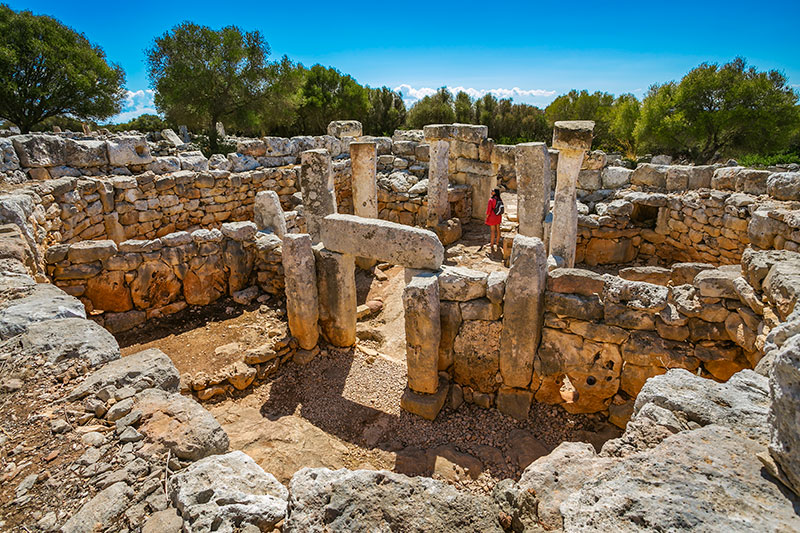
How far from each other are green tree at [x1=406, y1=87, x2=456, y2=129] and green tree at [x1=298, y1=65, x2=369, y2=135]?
311 cm

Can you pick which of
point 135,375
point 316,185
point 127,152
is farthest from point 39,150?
point 135,375

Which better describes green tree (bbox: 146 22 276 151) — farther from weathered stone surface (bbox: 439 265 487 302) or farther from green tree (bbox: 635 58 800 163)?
green tree (bbox: 635 58 800 163)

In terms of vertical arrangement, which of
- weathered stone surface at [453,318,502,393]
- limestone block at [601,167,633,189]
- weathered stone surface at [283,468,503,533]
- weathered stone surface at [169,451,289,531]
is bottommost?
weathered stone surface at [453,318,502,393]

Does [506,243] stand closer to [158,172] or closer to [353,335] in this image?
[353,335]

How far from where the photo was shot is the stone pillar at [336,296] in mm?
6512

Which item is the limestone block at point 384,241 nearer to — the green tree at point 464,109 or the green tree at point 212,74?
the green tree at point 212,74

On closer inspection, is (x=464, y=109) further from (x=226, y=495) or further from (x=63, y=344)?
(x=226, y=495)

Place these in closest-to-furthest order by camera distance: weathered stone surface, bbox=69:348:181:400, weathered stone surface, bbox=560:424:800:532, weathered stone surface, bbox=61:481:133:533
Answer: weathered stone surface, bbox=560:424:800:532, weathered stone surface, bbox=61:481:133:533, weathered stone surface, bbox=69:348:181:400

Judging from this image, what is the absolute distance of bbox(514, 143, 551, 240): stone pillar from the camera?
884 centimetres

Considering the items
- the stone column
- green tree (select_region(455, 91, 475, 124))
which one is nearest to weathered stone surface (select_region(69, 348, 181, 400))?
the stone column

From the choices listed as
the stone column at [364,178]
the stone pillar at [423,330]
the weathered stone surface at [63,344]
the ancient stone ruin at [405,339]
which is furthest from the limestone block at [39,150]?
the stone pillar at [423,330]

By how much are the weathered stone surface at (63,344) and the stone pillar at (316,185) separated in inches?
212

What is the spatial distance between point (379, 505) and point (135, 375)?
209 centimetres

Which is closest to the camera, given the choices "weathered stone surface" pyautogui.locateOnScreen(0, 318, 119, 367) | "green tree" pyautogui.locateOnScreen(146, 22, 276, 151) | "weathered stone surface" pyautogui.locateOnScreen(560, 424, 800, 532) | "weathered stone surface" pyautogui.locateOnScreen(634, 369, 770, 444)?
"weathered stone surface" pyautogui.locateOnScreen(560, 424, 800, 532)
